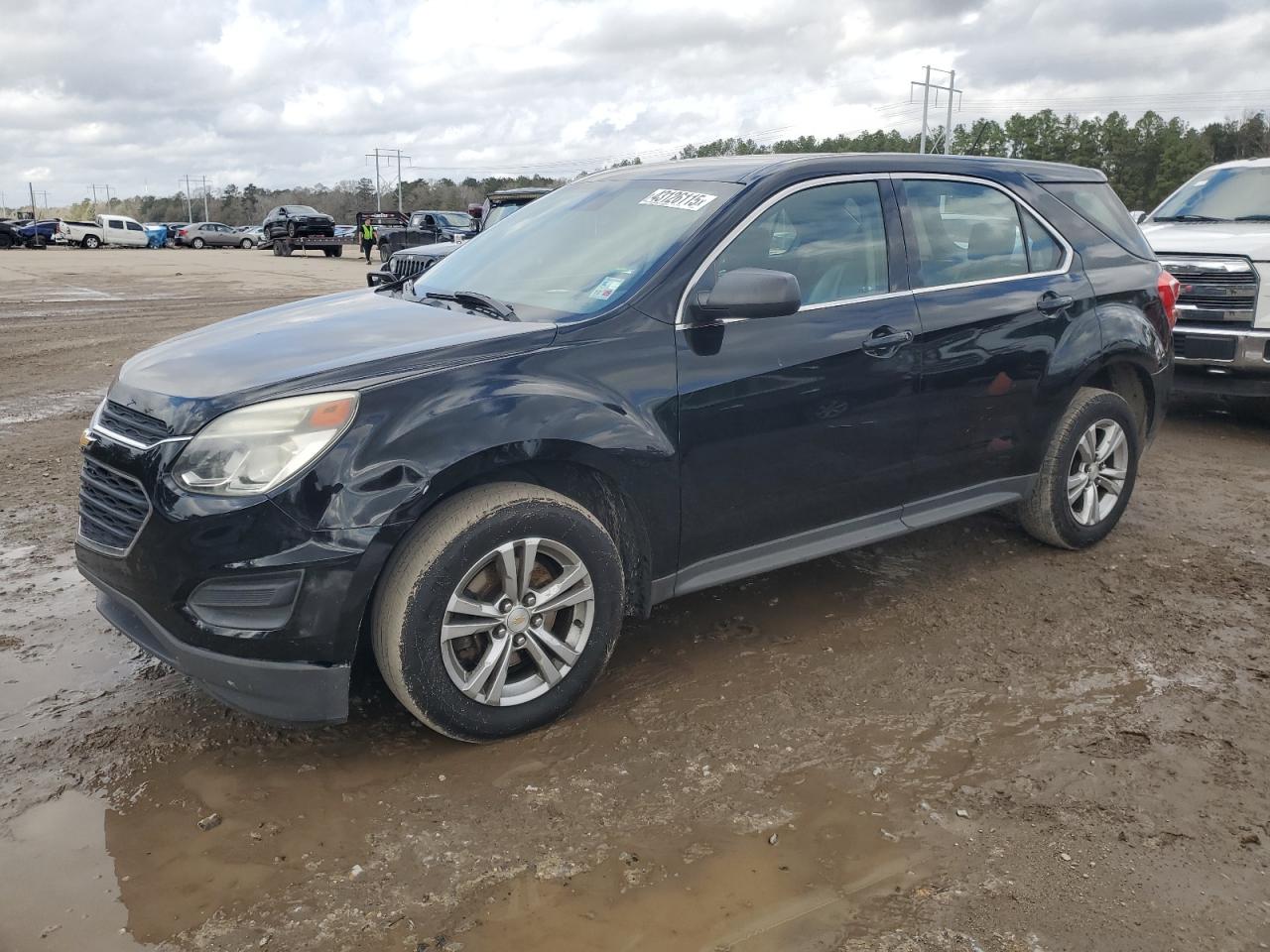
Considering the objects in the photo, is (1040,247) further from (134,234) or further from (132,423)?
(134,234)

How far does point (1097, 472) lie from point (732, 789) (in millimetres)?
2922

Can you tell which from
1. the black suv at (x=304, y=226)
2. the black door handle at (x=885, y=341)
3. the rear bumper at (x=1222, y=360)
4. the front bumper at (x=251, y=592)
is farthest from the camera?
the black suv at (x=304, y=226)

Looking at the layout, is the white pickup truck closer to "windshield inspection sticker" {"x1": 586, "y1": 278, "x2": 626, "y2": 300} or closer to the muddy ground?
the muddy ground

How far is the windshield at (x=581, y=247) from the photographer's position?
11.9ft

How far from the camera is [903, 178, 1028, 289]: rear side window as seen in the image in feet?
13.8

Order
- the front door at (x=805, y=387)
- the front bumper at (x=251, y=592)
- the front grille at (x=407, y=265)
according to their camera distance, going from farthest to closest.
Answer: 1. the front grille at (x=407, y=265)
2. the front door at (x=805, y=387)
3. the front bumper at (x=251, y=592)

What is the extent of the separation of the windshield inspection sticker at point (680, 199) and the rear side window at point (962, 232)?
934 mm

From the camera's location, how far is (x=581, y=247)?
397 cm

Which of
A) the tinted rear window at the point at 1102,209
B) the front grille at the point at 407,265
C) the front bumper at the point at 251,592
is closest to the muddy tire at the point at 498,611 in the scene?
the front bumper at the point at 251,592

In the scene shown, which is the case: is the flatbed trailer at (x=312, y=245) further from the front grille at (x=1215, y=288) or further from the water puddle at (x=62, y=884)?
the water puddle at (x=62, y=884)

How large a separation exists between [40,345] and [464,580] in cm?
1103

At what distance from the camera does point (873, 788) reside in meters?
3.03

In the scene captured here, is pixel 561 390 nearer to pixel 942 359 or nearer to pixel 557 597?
pixel 557 597

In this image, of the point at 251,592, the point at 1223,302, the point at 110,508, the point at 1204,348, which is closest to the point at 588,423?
the point at 251,592
